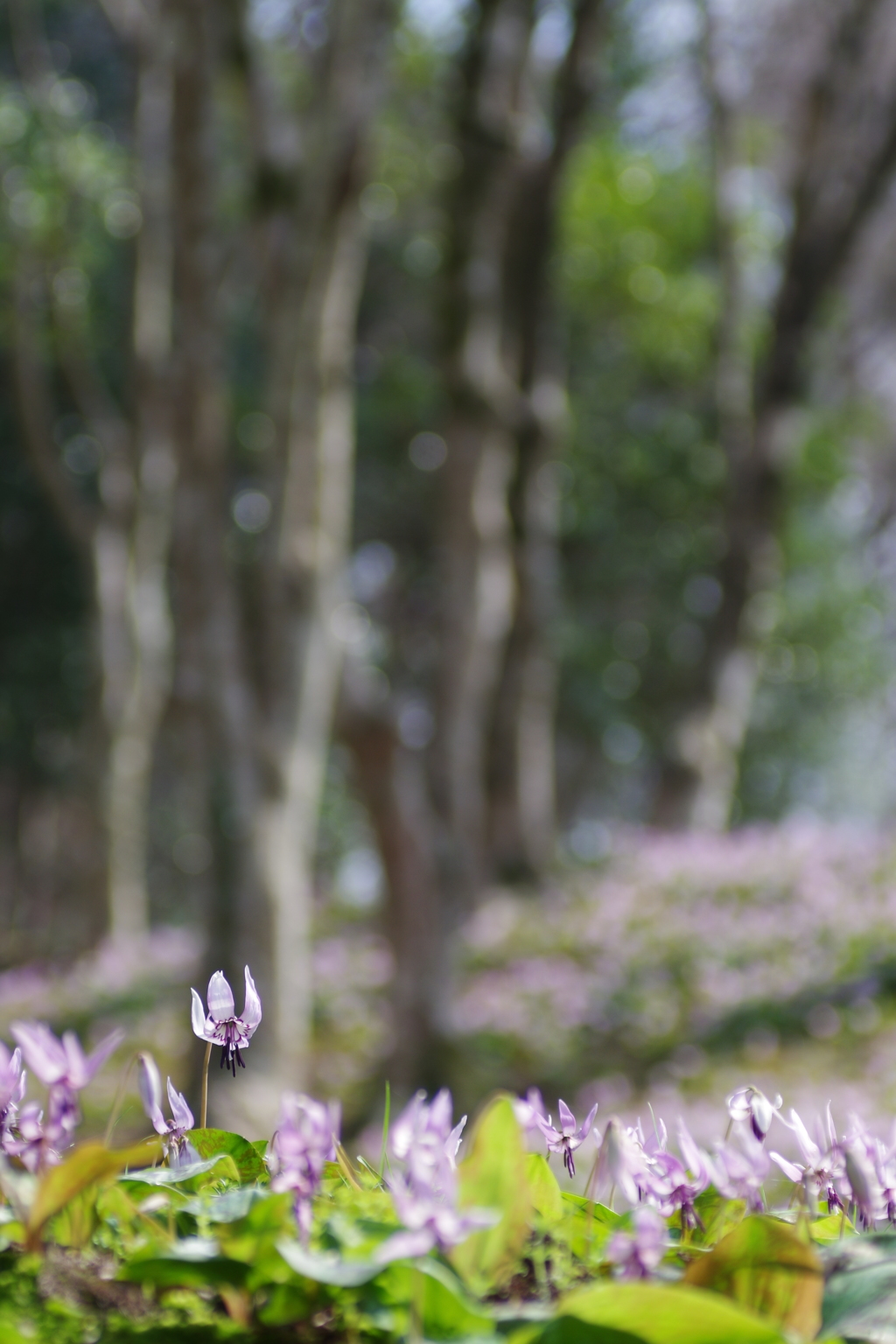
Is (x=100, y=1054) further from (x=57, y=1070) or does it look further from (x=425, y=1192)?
(x=425, y=1192)

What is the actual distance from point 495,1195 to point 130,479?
13663 mm

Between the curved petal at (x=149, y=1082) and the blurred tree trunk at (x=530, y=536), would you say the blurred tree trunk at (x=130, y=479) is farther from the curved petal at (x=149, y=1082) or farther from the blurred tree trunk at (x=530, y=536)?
the curved petal at (x=149, y=1082)

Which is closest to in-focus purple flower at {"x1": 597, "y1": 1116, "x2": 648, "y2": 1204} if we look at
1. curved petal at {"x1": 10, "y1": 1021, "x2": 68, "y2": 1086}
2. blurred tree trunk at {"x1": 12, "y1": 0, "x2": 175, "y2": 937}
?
curved petal at {"x1": 10, "y1": 1021, "x2": 68, "y2": 1086}

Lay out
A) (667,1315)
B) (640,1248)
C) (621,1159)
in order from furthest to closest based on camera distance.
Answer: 1. (621,1159)
2. (640,1248)
3. (667,1315)

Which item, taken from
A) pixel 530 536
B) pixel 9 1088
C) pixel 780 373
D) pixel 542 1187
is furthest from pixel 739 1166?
pixel 780 373

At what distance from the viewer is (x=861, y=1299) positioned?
43.4 inches

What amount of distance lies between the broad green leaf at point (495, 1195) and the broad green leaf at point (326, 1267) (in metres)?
0.11

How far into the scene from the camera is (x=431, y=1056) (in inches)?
301

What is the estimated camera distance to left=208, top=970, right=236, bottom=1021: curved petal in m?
1.36

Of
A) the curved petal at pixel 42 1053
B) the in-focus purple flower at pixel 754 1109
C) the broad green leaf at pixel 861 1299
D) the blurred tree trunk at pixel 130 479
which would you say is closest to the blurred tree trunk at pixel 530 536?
the blurred tree trunk at pixel 130 479

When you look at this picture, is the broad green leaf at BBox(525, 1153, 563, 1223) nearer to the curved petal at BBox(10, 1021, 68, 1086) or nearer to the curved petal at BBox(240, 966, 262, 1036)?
the curved petal at BBox(240, 966, 262, 1036)

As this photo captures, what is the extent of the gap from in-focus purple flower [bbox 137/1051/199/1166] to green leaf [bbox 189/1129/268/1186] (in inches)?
1.0

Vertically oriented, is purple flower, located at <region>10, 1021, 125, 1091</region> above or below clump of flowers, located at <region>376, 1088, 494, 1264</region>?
above

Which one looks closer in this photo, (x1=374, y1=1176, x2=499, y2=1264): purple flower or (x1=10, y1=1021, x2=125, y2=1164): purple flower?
(x1=374, y1=1176, x2=499, y2=1264): purple flower
